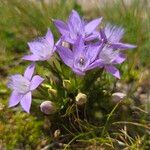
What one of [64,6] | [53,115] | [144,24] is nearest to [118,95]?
[53,115]

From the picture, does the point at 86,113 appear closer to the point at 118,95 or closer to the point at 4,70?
the point at 118,95

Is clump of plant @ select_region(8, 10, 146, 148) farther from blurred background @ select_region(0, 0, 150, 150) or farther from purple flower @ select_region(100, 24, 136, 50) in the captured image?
blurred background @ select_region(0, 0, 150, 150)

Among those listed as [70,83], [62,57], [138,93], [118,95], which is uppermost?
[62,57]

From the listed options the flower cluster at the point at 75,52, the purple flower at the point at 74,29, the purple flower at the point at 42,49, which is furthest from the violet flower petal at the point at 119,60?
the purple flower at the point at 42,49

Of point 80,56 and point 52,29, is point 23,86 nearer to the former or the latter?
point 80,56

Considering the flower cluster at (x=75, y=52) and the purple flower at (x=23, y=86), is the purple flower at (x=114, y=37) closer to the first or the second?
the flower cluster at (x=75, y=52)
